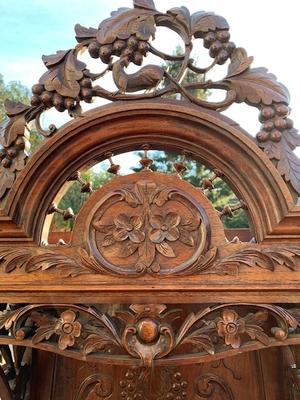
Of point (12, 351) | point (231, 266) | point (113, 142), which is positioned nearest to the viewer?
point (231, 266)

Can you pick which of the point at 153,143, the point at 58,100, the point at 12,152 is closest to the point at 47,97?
the point at 58,100

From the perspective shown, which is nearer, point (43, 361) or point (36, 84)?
point (36, 84)

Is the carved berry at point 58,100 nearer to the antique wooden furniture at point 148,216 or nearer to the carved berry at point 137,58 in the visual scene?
the antique wooden furniture at point 148,216

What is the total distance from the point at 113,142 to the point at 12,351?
557 millimetres

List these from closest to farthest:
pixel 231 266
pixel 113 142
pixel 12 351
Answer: pixel 231 266, pixel 113 142, pixel 12 351

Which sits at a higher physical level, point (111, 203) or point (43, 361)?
point (111, 203)

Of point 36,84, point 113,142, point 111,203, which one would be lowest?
point 111,203

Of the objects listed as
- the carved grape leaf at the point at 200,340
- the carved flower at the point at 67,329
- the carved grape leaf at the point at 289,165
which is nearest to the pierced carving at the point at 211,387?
the carved grape leaf at the point at 200,340

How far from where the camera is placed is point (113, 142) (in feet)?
2.81

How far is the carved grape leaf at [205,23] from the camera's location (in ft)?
2.68

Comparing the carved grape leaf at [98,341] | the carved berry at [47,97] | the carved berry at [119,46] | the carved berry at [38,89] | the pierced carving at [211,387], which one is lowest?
the pierced carving at [211,387]

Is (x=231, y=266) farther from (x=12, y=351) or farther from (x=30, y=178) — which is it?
(x=12, y=351)

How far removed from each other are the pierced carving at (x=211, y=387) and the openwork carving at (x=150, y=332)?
0.86ft

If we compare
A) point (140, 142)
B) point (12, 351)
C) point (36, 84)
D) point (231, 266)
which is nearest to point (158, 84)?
point (140, 142)
